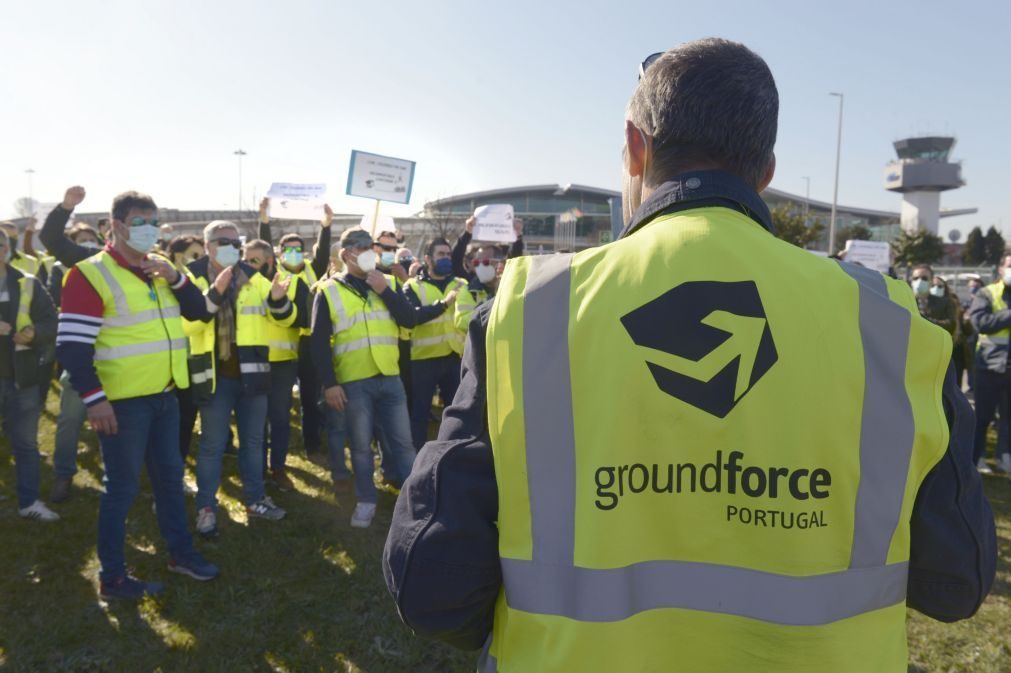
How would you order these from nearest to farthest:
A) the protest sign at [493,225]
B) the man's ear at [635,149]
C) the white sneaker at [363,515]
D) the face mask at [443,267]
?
the man's ear at [635,149] < the white sneaker at [363,515] < the face mask at [443,267] < the protest sign at [493,225]

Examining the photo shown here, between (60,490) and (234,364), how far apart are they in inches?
76.6

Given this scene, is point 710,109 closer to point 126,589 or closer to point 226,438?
point 126,589

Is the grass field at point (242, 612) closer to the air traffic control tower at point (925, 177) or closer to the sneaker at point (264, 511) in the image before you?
the sneaker at point (264, 511)

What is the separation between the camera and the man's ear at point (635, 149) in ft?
4.58

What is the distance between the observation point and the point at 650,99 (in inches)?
52.7

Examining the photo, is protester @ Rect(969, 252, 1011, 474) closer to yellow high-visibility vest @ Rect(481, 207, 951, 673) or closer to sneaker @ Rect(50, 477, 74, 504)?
yellow high-visibility vest @ Rect(481, 207, 951, 673)

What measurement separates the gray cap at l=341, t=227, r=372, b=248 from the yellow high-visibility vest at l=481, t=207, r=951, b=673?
408 centimetres

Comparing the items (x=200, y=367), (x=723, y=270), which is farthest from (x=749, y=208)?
(x=200, y=367)

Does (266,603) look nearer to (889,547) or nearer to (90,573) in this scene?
(90,573)

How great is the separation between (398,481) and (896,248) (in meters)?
42.5

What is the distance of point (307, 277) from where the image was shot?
6691 millimetres

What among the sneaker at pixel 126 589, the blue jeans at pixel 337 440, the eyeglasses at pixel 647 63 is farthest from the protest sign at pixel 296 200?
the eyeglasses at pixel 647 63

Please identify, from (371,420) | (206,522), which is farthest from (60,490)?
(371,420)

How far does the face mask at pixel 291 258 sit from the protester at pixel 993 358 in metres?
6.49
